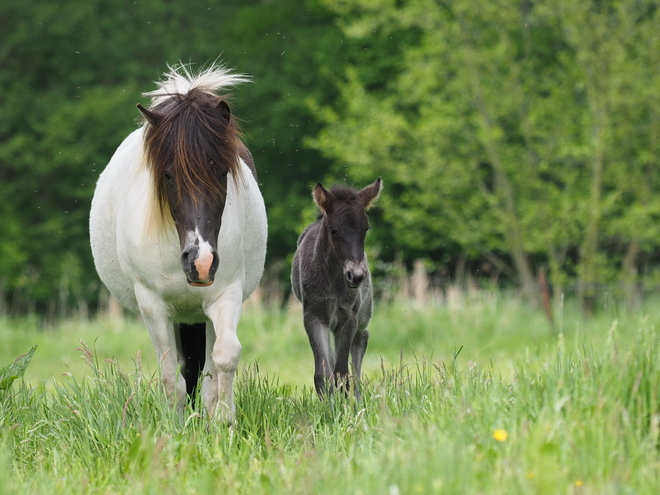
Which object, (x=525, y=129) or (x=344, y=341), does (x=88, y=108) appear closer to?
(x=525, y=129)

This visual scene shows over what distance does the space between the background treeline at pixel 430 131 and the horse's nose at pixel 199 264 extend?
7631 millimetres

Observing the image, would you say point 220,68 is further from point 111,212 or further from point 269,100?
point 269,100

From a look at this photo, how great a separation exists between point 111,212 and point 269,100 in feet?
70.7

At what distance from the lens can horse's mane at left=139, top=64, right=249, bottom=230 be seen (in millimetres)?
4727

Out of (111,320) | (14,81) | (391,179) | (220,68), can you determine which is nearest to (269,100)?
(391,179)

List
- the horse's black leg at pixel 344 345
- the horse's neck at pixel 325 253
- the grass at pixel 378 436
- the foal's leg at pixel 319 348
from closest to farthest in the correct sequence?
the grass at pixel 378 436 → the foal's leg at pixel 319 348 → the horse's black leg at pixel 344 345 → the horse's neck at pixel 325 253

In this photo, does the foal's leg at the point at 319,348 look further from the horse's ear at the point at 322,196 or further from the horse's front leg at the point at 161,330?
the horse's front leg at the point at 161,330

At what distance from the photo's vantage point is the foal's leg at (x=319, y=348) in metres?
5.92

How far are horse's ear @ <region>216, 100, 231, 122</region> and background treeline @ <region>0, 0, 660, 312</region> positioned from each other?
7.19 m

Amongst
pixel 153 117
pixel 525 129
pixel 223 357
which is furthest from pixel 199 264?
pixel 525 129

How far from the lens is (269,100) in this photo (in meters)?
27.0

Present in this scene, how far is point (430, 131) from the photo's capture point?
57.0 ft

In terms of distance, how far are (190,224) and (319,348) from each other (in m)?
1.79

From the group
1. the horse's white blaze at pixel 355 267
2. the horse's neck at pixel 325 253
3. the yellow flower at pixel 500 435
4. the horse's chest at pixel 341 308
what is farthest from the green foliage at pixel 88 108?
the yellow flower at pixel 500 435
